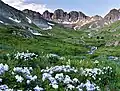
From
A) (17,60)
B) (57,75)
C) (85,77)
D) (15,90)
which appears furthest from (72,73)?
(15,90)

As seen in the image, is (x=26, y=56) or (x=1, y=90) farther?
(x=26, y=56)

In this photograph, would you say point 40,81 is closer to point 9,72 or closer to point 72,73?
point 9,72

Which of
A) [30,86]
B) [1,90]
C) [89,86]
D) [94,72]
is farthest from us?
[94,72]

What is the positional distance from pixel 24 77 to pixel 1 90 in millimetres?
1888

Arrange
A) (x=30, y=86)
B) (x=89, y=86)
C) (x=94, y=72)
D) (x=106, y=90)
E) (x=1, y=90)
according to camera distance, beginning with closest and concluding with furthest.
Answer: (x=1, y=90), (x=30, y=86), (x=89, y=86), (x=106, y=90), (x=94, y=72)

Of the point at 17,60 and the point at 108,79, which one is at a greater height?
the point at 17,60

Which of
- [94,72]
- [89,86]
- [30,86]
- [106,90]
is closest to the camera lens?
[30,86]

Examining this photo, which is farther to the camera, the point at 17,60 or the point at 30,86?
the point at 17,60

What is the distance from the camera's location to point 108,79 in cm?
1733

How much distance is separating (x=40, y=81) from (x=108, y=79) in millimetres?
5225

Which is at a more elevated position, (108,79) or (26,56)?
(26,56)

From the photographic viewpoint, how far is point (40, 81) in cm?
1317

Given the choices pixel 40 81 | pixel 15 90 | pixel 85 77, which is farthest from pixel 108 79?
pixel 15 90

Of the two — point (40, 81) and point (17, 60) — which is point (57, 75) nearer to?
point (40, 81)
